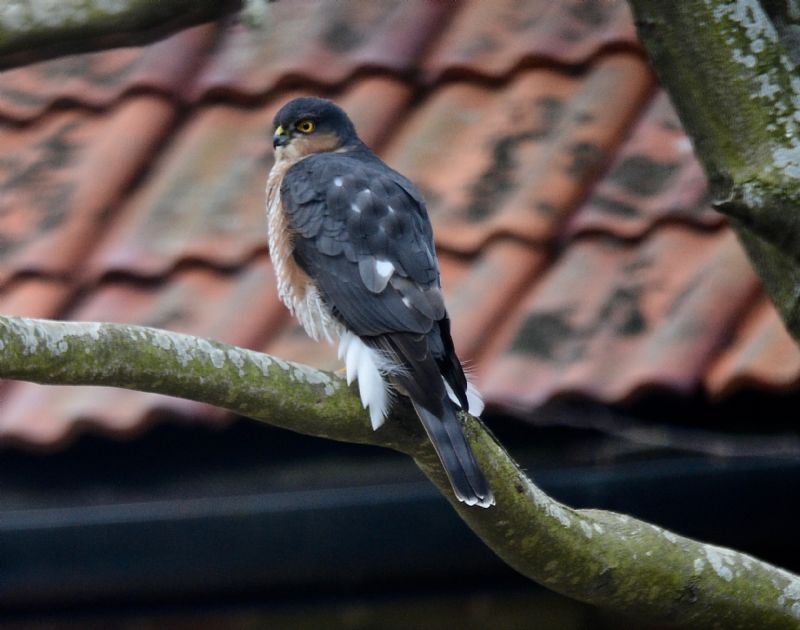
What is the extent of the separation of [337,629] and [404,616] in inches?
7.9

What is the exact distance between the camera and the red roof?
11.7 ft

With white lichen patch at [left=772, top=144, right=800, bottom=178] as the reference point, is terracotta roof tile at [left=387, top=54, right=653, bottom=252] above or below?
below

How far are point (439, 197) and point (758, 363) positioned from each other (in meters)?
1.18

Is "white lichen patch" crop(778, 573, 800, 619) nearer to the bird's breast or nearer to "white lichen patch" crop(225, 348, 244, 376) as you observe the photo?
"white lichen patch" crop(225, 348, 244, 376)

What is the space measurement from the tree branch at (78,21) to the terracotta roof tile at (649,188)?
1859 millimetres

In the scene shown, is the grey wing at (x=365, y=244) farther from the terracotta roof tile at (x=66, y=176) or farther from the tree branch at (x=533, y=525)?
the terracotta roof tile at (x=66, y=176)

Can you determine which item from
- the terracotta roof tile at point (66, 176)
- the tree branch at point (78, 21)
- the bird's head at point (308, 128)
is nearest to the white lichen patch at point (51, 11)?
the tree branch at point (78, 21)

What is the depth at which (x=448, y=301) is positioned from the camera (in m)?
3.80

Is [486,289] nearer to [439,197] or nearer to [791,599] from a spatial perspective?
[439,197]

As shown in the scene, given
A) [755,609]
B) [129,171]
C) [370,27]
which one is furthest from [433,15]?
[755,609]

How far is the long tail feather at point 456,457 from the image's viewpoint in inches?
96.0

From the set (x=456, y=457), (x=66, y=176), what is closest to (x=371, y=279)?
(x=456, y=457)

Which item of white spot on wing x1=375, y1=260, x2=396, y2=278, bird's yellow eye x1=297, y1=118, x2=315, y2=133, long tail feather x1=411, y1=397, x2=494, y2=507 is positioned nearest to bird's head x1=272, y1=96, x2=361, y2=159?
bird's yellow eye x1=297, y1=118, x2=315, y2=133

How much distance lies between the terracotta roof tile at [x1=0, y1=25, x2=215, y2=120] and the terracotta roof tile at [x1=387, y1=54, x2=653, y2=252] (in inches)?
34.8
